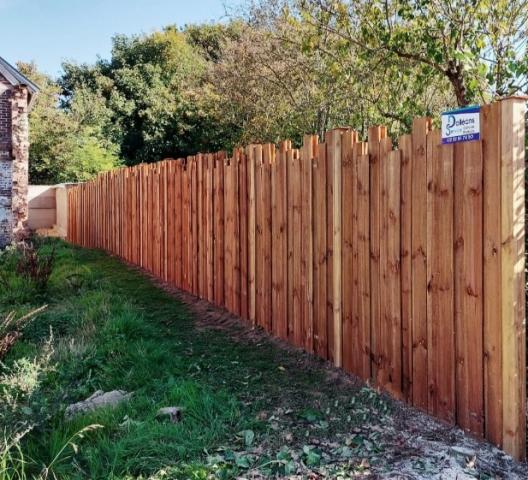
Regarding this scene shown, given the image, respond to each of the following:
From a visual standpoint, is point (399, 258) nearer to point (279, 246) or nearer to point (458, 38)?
point (279, 246)

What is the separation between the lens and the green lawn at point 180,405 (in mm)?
2588

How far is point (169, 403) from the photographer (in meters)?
3.22

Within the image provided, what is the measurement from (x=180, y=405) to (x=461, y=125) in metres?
2.15

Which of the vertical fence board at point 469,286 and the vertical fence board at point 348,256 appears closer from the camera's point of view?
the vertical fence board at point 469,286

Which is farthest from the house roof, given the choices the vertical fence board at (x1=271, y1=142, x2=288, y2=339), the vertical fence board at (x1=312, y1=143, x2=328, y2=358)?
the vertical fence board at (x1=312, y1=143, x2=328, y2=358)

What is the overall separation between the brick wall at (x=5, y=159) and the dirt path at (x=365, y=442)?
37.2 feet

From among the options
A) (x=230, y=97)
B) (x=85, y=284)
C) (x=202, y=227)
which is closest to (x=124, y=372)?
(x=202, y=227)

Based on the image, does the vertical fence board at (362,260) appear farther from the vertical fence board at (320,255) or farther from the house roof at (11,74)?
the house roof at (11,74)

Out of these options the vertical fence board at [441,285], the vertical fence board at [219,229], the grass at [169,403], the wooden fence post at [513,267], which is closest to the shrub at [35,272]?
the grass at [169,403]

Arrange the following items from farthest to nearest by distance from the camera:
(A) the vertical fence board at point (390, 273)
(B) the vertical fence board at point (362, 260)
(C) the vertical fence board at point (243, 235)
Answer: (C) the vertical fence board at point (243, 235)
(B) the vertical fence board at point (362, 260)
(A) the vertical fence board at point (390, 273)

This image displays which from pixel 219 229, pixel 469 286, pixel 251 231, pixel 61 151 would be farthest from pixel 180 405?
pixel 61 151

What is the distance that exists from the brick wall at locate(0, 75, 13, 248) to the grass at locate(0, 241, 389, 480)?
8.27 m

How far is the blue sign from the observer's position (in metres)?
2.76

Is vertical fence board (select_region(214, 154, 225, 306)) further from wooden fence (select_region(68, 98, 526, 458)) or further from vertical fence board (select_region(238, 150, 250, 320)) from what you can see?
vertical fence board (select_region(238, 150, 250, 320))
